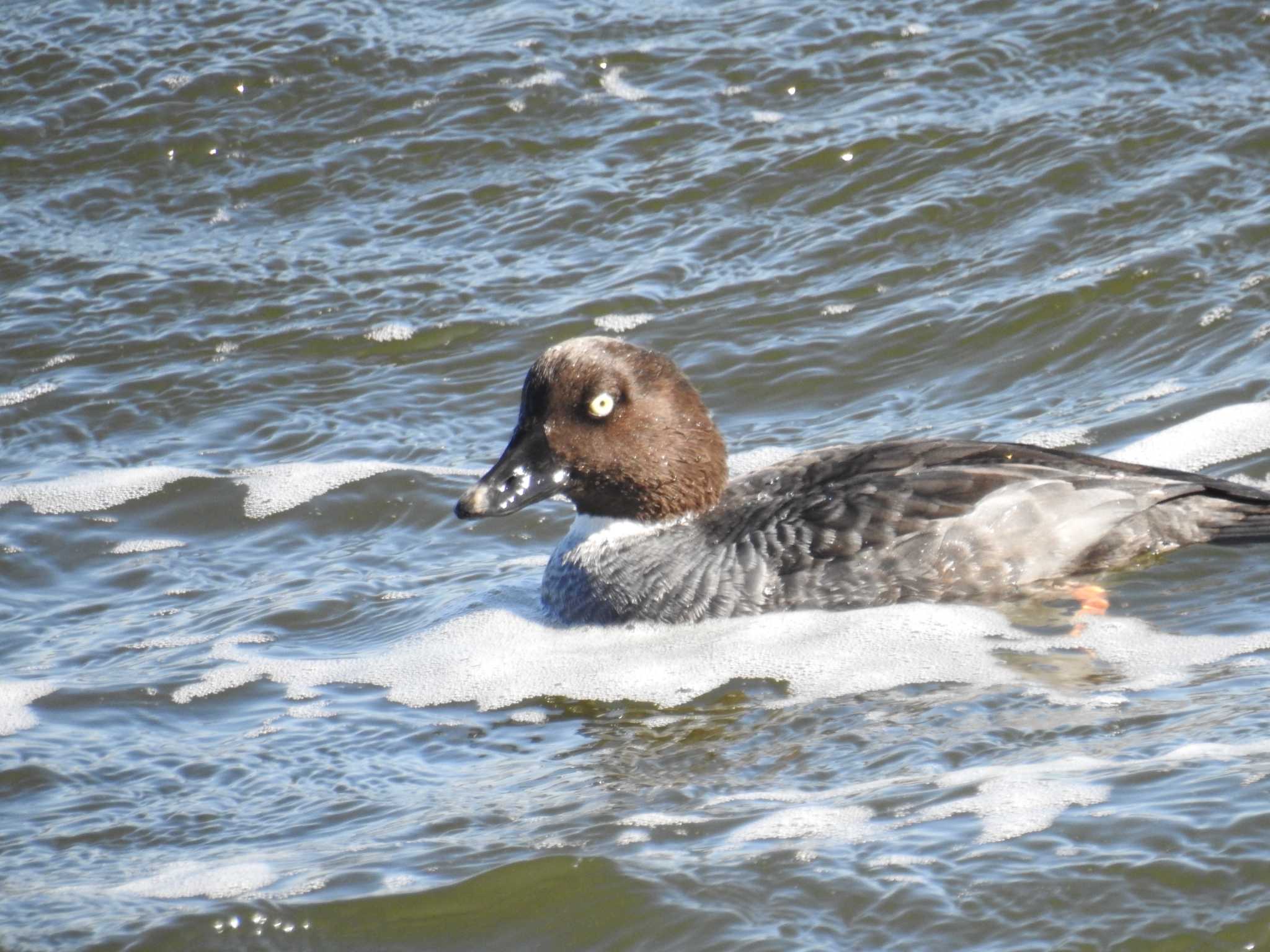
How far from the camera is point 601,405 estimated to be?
6.84 m

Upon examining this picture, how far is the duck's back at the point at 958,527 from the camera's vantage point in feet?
21.2

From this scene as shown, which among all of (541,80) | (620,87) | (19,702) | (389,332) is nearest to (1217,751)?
(19,702)

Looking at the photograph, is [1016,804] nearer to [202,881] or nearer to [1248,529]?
[202,881]

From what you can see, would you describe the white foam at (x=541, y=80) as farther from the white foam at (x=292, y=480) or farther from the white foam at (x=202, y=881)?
the white foam at (x=202, y=881)

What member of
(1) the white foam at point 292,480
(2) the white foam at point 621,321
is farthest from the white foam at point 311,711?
(2) the white foam at point 621,321

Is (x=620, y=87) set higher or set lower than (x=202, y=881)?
higher

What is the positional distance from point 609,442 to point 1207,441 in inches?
103

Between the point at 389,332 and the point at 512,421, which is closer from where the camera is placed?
the point at 512,421

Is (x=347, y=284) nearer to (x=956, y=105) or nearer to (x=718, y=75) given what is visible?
(x=718, y=75)

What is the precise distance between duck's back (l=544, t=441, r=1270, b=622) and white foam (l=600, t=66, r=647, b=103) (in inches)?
215

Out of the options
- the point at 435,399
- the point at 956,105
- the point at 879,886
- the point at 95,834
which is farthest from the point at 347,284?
the point at 879,886

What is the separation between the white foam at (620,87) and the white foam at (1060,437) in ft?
15.1

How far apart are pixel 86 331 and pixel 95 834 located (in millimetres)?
5593

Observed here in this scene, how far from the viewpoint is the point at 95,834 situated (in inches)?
198
